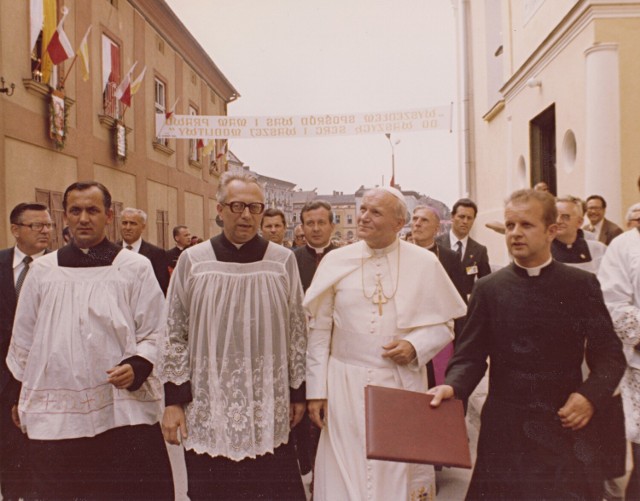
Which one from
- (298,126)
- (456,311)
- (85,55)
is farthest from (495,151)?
A: (456,311)

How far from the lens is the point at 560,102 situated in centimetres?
1228

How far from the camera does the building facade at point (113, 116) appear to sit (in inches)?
435

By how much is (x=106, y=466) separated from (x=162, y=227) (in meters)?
16.3

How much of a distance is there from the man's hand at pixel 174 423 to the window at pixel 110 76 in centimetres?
1287

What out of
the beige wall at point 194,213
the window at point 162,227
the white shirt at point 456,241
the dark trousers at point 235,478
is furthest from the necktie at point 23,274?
the beige wall at point 194,213

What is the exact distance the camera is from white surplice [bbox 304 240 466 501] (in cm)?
362

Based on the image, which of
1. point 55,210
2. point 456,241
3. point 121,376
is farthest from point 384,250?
point 55,210

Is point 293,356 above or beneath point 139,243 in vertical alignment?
beneath

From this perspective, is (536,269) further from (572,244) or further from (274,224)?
(274,224)

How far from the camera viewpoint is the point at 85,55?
12.8 meters

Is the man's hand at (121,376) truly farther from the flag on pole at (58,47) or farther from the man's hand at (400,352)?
the flag on pole at (58,47)

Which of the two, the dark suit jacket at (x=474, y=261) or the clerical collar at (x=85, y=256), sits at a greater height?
the clerical collar at (x=85, y=256)

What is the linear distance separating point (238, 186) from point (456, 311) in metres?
1.47

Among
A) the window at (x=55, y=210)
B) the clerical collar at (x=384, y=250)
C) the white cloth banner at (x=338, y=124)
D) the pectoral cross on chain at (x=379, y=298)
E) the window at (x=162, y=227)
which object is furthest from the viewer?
the window at (x=162, y=227)
